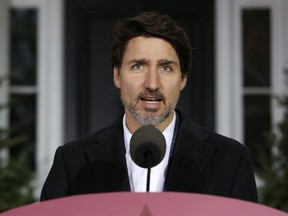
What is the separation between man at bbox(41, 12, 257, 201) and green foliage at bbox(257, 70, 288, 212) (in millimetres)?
3528

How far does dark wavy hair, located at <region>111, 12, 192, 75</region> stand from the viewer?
8.00 feet

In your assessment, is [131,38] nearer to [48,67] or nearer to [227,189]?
[227,189]

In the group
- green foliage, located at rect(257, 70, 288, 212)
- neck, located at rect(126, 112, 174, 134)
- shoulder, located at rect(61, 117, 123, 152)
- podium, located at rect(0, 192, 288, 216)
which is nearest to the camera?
podium, located at rect(0, 192, 288, 216)

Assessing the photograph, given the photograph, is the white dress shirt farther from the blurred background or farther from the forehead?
the blurred background

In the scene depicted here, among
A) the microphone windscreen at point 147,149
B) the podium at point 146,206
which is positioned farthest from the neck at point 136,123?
the podium at point 146,206

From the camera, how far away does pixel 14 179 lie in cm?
605

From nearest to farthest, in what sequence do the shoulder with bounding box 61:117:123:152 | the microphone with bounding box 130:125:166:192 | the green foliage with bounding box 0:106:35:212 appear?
the microphone with bounding box 130:125:166:192 → the shoulder with bounding box 61:117:123:152 → the green foliage with bounding box 0:106:35:212

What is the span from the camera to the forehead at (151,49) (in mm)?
2408

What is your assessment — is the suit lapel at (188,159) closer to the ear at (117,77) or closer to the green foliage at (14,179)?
the ear at (117,77)

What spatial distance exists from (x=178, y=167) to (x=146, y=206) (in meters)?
A: 0.66

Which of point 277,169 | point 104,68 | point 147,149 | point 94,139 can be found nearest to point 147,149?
point 147,149

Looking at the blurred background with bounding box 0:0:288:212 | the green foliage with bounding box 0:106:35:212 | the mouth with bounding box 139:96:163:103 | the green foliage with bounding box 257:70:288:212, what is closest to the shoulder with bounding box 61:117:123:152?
the mouth with bounding box 139:96:163:103

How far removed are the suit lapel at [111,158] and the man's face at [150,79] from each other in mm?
132

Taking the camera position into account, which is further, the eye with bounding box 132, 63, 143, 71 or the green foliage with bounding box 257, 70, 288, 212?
the green foliage with bounding box 257, 70, 288, 212
